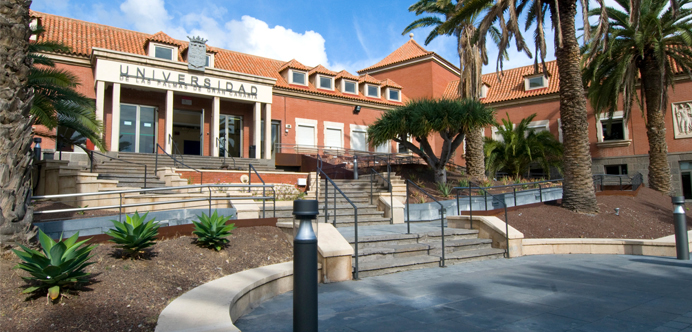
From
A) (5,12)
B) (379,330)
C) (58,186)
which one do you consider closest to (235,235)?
(379,330)

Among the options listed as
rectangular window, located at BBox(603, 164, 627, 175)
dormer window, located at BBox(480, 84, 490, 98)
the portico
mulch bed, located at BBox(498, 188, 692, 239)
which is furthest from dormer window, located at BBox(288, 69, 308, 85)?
rectangular window, located at BBox(603, 164, 627, 175)

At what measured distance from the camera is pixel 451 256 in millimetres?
7672

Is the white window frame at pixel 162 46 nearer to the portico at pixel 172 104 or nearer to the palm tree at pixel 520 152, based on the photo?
the portico at pixel 172 104

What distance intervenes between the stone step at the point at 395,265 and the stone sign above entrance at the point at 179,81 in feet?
50.9

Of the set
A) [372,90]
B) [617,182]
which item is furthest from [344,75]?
[617,182]

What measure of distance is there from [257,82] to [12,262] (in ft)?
57.6

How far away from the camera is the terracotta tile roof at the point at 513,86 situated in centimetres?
2731

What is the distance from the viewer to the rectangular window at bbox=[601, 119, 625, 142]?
2487 centimetres

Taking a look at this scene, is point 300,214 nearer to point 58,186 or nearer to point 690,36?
point 58,186

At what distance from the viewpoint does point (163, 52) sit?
20.7 m

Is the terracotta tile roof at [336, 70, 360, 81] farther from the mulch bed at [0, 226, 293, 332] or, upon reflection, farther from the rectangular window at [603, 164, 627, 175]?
the mulch bed at [0, 226, 293, 332]

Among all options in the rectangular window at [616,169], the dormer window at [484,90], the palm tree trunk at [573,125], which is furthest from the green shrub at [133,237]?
the dormer window at [484,90]

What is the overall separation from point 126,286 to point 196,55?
55.9 ft

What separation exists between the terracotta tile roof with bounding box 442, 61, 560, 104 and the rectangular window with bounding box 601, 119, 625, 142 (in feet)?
11.9
